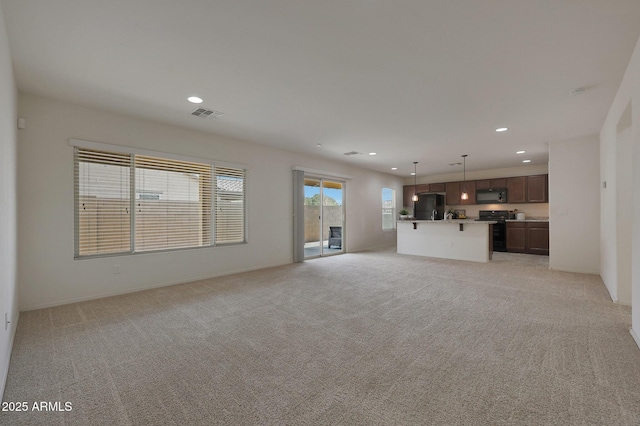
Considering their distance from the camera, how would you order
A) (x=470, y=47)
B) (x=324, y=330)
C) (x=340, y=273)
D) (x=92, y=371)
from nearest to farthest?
(x=92, y=371) → (x=470, y=47) → (x=324, y=330) → (x=340, y=273)

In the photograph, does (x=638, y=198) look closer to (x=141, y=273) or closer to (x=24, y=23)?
(x=24, y=23)

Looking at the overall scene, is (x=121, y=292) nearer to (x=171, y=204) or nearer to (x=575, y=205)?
(x=171, y=204)

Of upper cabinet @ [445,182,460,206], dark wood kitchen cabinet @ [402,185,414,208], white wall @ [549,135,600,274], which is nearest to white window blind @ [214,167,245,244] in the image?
white wall @ [549,135,600,274]

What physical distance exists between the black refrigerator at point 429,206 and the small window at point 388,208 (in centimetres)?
82

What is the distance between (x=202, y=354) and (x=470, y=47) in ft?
11.8

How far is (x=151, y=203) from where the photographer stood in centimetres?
450

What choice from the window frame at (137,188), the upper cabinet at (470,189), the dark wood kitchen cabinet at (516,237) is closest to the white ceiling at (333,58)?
the window frame at (137,188)

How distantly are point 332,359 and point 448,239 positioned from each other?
5936 millimetres

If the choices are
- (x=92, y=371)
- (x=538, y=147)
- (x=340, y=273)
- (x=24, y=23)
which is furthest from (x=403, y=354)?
(x=538, y=147)

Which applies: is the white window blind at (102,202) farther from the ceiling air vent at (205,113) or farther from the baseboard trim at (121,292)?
the ceiling air vent at (205,113)

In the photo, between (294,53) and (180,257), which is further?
(180,257)

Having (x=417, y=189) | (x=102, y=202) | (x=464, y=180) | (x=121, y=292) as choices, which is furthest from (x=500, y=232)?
(x=102, y=202)

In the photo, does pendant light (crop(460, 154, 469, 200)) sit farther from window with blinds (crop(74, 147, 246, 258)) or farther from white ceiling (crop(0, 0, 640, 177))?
window with blinds (crop(74, 147, 246, 258))

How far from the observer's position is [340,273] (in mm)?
5434
